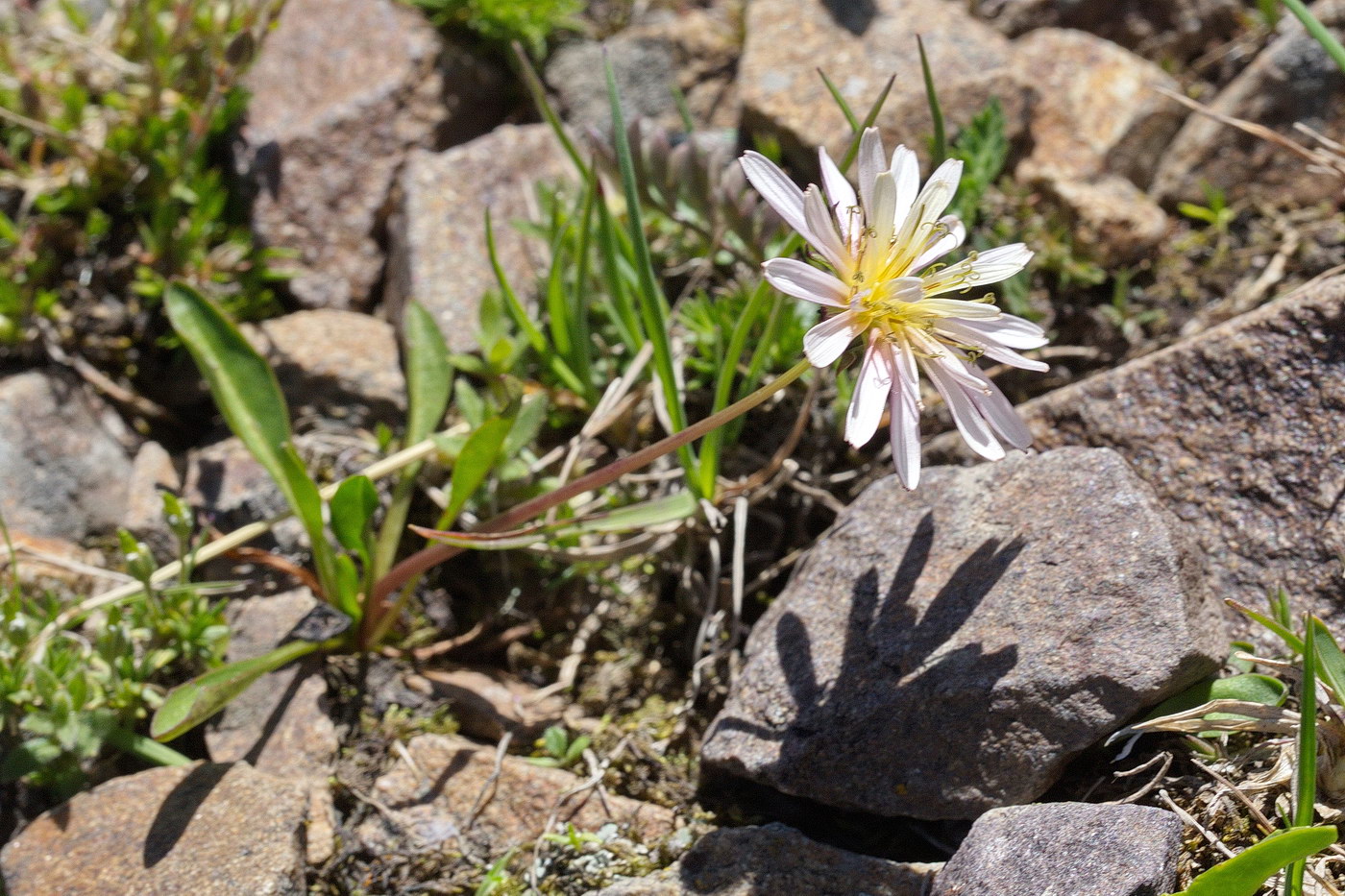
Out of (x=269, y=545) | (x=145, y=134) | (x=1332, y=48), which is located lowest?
(x=269, y=545)

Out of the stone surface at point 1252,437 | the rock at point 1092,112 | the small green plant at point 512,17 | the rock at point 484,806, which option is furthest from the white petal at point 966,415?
the small green plant at point 512,17

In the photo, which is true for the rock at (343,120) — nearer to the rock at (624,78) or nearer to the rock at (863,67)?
the rock at (624,78)

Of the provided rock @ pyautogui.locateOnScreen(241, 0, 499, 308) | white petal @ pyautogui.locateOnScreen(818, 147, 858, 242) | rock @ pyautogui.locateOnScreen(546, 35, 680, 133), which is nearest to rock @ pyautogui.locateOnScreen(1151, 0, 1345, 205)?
rock @ pyautogui.locateOnScreen(546, 35, 680, 133)

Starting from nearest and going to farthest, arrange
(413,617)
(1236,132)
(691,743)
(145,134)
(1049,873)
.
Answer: (1049,873) → (691,743) → (413,617) → (1236,132) → (145,134)

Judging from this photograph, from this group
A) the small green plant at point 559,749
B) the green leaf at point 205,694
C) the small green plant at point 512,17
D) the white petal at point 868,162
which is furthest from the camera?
the small green plant at point 512,17

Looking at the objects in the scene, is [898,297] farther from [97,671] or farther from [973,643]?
[97,671]

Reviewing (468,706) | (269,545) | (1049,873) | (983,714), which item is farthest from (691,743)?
(269,545)

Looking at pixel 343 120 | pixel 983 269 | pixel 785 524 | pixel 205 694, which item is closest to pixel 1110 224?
pixel 983 269

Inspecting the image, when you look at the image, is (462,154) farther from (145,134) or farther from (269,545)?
(269,545)
